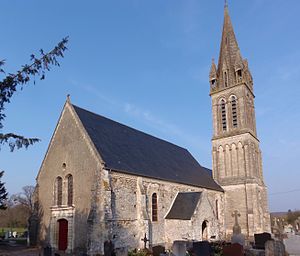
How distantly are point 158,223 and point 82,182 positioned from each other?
660 cm

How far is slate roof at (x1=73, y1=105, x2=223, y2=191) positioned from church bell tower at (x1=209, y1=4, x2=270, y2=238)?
209 cm

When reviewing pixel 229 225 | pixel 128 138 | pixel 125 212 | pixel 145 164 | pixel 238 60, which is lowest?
pixel 229 225

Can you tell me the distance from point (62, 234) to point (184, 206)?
8.85 metres

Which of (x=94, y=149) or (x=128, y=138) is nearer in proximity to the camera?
(x=94, y=149)

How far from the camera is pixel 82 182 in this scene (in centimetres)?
1961

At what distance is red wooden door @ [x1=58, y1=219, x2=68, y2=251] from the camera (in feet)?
65.7

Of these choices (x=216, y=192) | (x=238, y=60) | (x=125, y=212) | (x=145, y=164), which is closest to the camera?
(x=125, y=212)

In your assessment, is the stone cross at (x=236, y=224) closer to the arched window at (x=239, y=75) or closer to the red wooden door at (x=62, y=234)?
the arched window at (x=239, y=75)

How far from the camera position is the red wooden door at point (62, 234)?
2002 cm

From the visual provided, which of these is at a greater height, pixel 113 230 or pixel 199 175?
pixel 199 175

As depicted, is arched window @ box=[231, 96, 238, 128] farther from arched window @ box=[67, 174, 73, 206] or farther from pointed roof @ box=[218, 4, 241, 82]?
arched window @ box=[67, 174, 73, 206]

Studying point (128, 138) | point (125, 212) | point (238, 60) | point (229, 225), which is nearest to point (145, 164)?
point (128, 138)

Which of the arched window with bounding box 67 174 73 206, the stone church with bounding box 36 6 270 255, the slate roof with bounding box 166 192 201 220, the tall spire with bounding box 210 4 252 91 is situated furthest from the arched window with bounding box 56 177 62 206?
the tall spire with bounding box 210 4 252 91

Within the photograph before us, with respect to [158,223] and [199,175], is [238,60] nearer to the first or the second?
[199,175]
